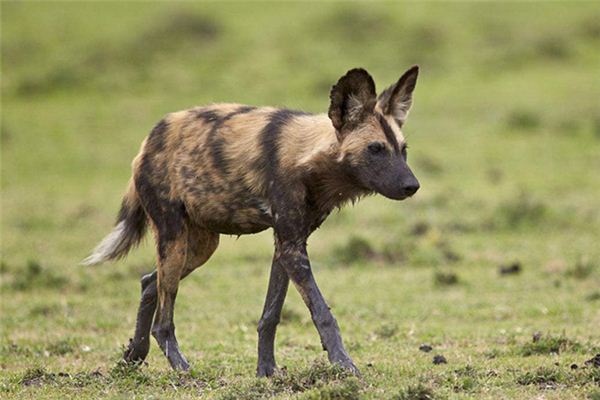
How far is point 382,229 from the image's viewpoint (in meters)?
16.0

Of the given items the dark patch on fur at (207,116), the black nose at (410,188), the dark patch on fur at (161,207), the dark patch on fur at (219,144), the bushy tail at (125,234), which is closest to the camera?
the black nose at (410,188)

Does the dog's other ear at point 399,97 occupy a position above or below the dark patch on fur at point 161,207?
above

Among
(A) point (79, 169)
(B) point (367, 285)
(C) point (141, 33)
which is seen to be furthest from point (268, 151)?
(C) point (141, 33)

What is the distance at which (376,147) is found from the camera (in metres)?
7.20

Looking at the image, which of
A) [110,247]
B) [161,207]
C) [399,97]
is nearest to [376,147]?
[399,97]

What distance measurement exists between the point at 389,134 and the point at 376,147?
138mm

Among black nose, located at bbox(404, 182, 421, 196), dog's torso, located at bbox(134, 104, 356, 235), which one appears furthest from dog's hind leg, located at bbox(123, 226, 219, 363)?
black nose, located at bbox(404, 182, 421, 196)

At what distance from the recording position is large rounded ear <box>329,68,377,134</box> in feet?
23.4

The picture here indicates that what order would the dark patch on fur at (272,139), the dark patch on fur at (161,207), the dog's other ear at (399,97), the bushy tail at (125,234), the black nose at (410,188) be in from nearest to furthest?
1. the black nose at (410,188)
2. the dog's other ear at (399,97)
3. the dark patch on fur at (272,139)
4. the dark patch on fur at (161,207)
5. the bushy tail at (125,234)

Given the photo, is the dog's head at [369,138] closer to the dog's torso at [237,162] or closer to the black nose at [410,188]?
the black nose at [410,188]

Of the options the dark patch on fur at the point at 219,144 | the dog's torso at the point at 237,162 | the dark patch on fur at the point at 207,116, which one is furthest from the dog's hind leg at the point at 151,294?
the dark patch on fur at the point at 207,116

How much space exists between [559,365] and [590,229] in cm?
785

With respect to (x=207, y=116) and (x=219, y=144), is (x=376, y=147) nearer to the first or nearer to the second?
(x=219, y=144)

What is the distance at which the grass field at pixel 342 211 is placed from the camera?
27.2ft
